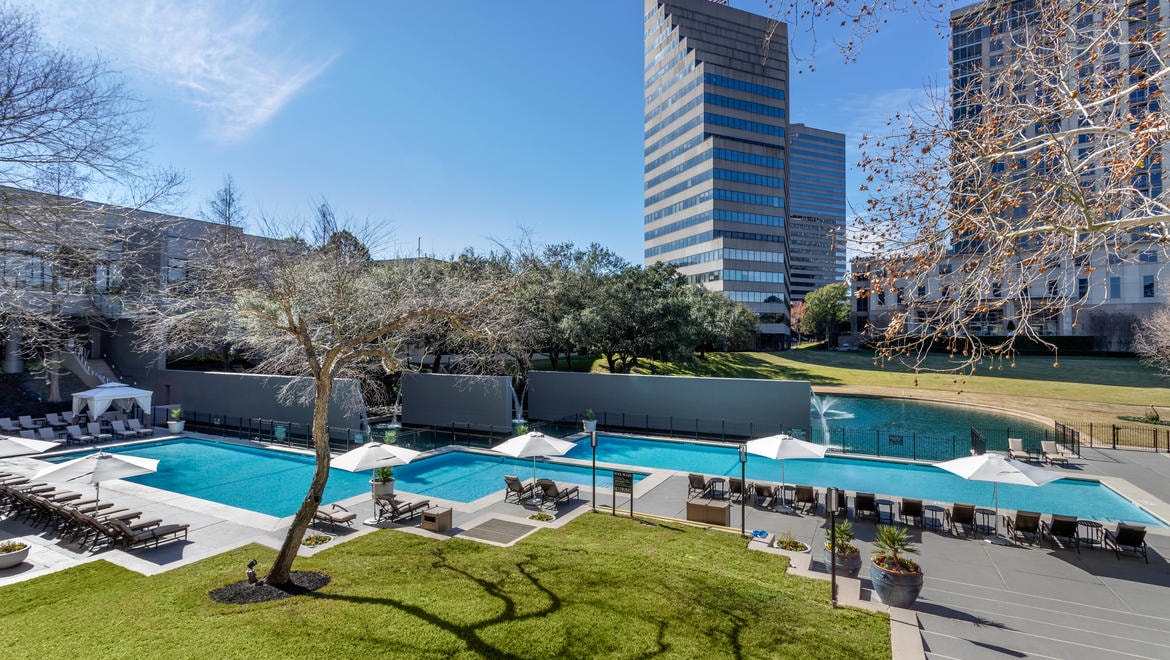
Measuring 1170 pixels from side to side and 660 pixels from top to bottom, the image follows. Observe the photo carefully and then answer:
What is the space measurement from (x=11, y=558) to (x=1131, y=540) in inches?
787

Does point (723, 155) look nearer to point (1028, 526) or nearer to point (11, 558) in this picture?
point (1028, 526)

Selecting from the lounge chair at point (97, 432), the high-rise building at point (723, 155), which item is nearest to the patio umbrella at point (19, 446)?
the lounge chair at point (97, 432)

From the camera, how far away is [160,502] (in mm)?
14031

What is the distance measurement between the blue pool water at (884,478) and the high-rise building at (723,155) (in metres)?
55.1

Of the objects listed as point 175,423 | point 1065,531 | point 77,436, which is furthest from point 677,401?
point 77,436

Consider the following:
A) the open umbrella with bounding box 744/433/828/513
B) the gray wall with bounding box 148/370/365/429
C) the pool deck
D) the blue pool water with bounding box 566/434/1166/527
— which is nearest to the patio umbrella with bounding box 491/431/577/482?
the pool deck

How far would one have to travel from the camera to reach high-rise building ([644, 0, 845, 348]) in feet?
244

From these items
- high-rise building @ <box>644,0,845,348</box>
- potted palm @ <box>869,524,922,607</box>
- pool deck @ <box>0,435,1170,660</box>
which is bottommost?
pool deck @ <box>0,435,1170,660</box>

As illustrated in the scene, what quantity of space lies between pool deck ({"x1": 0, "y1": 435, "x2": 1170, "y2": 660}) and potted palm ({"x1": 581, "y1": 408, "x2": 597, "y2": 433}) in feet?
27.4

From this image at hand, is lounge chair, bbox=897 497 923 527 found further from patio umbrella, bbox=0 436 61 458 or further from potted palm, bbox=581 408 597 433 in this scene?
patio umbrella, bbox=0 436 61 458

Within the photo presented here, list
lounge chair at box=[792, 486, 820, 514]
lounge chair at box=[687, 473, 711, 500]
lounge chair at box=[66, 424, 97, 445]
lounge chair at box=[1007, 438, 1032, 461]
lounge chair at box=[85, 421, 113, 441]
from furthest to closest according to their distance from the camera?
lounge chair at box=[85, 421, 113, 441]
lounge chair at box=[66, 424, 97, 445]
lounge chair at box=[1007, 438, 1032, 461]
lounge chair at box=[687, 473, 711, 500]
lounge chair at box=[792, 486, 820, 514]

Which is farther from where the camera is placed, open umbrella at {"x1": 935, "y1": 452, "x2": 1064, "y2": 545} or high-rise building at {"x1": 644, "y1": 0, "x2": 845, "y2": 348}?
high-rise building at {"x1": 644, "y1": 0, "x2": 845, "y2": 348}

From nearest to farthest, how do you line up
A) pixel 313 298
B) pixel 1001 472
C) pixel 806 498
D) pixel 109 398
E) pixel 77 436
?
pixel 1001 472, pixel 806 498, pixel 313 298, pixel 77 436, pixel 109 398

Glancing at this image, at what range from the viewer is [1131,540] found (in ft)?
34.0
